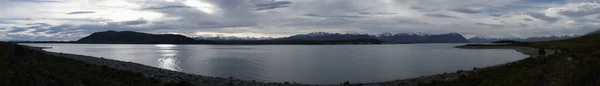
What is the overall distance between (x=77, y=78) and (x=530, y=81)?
852 inches

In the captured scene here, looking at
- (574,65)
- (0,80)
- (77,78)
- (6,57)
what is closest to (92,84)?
(77,78)

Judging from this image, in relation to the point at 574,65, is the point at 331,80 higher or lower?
lower

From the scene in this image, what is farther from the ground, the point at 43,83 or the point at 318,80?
the point at 43,83

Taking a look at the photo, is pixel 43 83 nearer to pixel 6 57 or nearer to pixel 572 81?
pixel 6 57

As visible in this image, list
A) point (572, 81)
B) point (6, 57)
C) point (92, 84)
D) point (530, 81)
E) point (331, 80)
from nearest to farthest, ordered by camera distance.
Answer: point (572, 81), point (530, 81), point (92, 84), point (6, 57), point (331, 80)

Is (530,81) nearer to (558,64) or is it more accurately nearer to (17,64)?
(558,64)

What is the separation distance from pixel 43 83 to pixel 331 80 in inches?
1222

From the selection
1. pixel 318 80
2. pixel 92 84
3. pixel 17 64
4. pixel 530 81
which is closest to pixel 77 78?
pixel 92 84

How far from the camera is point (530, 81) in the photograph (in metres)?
16.8

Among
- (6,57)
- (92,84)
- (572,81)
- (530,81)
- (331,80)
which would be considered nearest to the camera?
(572,81)

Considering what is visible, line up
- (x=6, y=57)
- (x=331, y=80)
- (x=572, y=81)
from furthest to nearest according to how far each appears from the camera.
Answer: (x=331, y=80)
(x=6, y=57)
(x=572, y=81)

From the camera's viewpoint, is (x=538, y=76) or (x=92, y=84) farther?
(x=92, y=84)

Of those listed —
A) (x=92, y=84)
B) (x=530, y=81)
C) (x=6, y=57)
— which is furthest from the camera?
(x=6, y=57)

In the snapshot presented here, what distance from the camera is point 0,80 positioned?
16.4 meters
